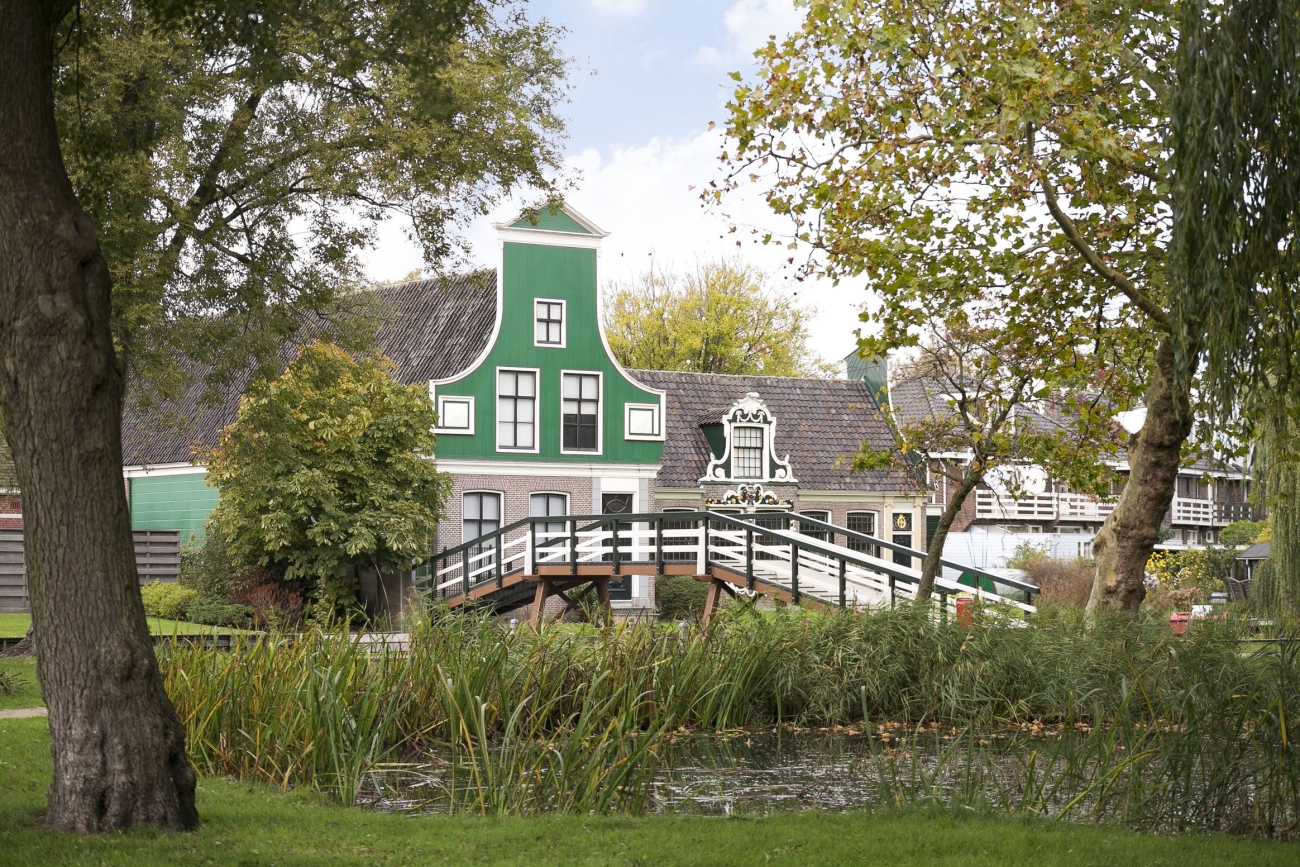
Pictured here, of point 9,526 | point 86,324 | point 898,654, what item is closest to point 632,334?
point 9,526

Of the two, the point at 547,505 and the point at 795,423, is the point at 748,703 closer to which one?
the point at 547,505

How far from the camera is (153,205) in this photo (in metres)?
15.7

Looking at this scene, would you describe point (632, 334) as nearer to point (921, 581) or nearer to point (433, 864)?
point (921, 581)

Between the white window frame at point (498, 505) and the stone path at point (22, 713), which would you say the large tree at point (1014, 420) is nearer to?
the stone path at point (22, 713)

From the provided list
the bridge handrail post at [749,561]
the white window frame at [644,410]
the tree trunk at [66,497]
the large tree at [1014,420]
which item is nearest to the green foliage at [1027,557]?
the white window frame at [644,410]

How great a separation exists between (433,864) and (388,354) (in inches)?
946

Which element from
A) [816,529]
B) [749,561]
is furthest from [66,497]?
[816,529]

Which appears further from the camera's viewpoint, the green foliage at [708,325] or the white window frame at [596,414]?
the green foliage at [708,325]

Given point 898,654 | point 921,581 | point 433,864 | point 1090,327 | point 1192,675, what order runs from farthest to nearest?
point 921,581 → point 1090,327 → point 898,654 → point 1192,675 → point 433,864

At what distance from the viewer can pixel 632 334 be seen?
4584 cm

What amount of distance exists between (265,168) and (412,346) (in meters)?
14.3

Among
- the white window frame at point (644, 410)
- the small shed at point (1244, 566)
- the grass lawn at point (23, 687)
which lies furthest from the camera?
the small shed at point (1244, 566)

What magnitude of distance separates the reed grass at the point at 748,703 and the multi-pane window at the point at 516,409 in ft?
46.3

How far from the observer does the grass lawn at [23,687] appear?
42.8 feet
